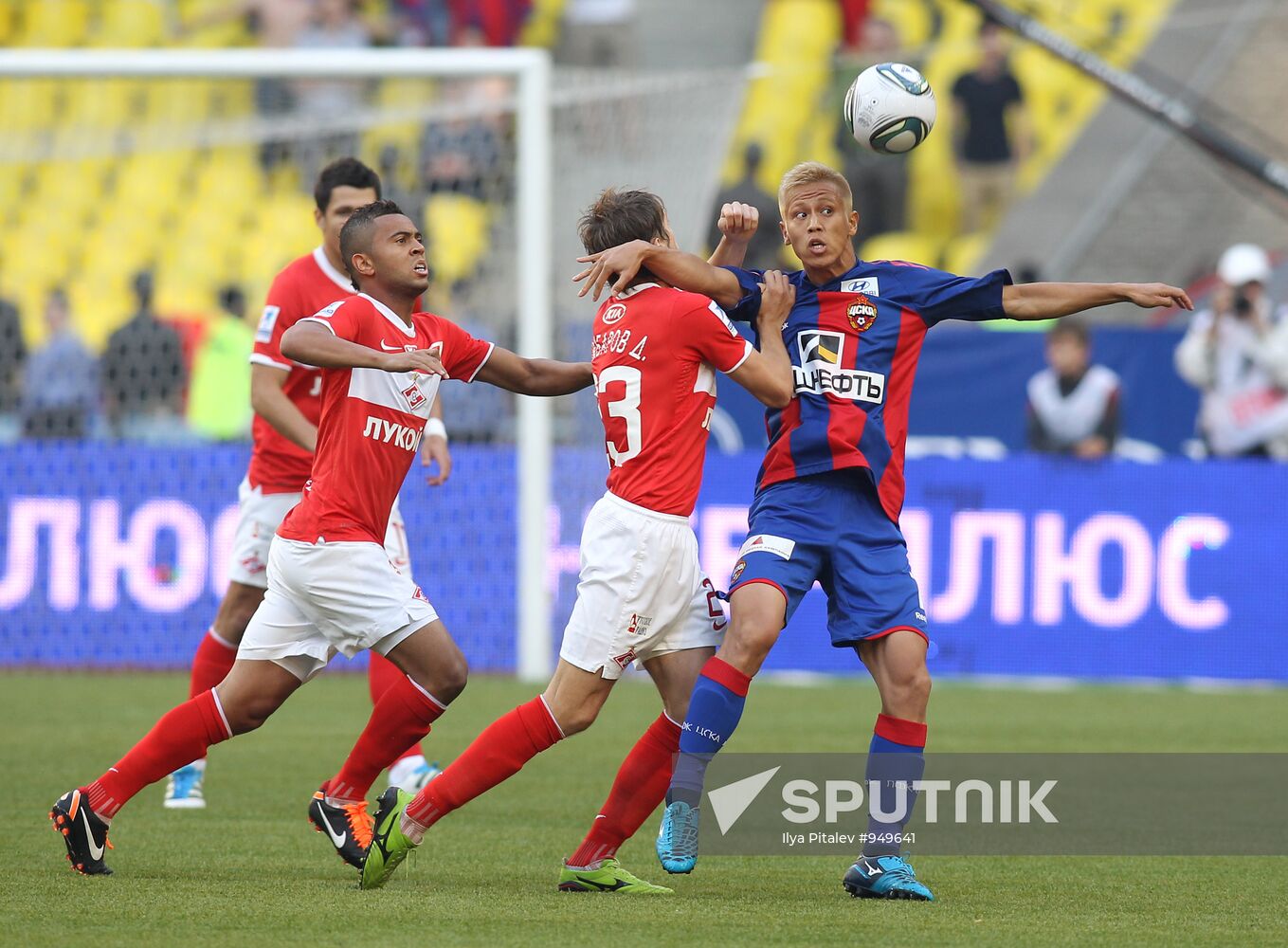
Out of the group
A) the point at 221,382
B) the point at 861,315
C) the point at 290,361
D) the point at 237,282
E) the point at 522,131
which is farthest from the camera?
the point at 237,282

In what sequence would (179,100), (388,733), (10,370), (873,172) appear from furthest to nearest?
1. (873,172)
2. (179,100)
3. (10,370)
4. (388,733)

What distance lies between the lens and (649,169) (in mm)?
13117

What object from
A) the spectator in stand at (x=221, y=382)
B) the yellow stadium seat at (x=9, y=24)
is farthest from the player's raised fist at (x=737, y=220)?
the yellow stadium seat at (x=9, y=24)

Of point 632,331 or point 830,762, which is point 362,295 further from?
point 830,762

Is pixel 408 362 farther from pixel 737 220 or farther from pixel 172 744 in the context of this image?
pixel 172 744

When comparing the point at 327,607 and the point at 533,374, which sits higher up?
the point at 533,374

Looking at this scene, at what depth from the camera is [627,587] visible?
5.26 meters

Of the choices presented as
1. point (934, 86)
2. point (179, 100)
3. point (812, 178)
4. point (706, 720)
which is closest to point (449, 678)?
point (706, 720)

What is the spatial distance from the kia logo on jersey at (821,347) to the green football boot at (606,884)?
154cm

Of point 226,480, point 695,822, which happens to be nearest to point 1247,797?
point 695,822

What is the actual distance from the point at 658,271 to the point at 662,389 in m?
0.33

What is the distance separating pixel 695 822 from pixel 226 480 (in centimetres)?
743

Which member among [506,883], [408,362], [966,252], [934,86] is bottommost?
[506,883]

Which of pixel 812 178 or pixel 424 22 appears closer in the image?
pixel 812 178
